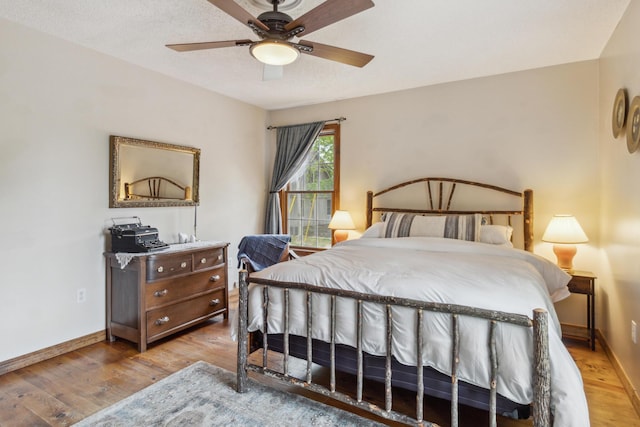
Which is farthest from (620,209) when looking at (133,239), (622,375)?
(133,239)

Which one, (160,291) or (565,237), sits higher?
(565,237)

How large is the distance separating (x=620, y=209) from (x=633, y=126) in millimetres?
648

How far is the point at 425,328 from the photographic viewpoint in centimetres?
160

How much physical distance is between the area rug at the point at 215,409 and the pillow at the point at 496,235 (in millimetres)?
1992

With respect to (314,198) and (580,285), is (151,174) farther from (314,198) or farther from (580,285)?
(580,285)

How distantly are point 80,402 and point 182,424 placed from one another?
2.45 feet

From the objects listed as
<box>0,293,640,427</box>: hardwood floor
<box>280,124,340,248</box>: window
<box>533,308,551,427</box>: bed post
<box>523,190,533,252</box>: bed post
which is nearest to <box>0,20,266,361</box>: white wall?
<box>0,293,640,427</box>: hardwood floor

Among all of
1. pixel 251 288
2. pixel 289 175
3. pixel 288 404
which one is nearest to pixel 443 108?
pixel 289 175

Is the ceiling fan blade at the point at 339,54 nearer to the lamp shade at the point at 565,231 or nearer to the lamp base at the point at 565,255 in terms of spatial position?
the lamp shade at the point at 565,231

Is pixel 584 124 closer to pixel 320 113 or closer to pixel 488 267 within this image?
pixel 488 267

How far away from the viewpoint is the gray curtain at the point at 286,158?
4555 mm

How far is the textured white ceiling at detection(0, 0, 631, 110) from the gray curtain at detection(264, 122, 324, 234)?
0.97 m

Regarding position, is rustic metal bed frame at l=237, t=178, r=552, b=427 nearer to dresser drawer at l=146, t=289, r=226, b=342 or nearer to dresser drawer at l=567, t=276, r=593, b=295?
dresser drawer at l=146, t=289, r=226, b=342

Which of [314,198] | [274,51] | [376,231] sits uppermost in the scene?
[274,51]
